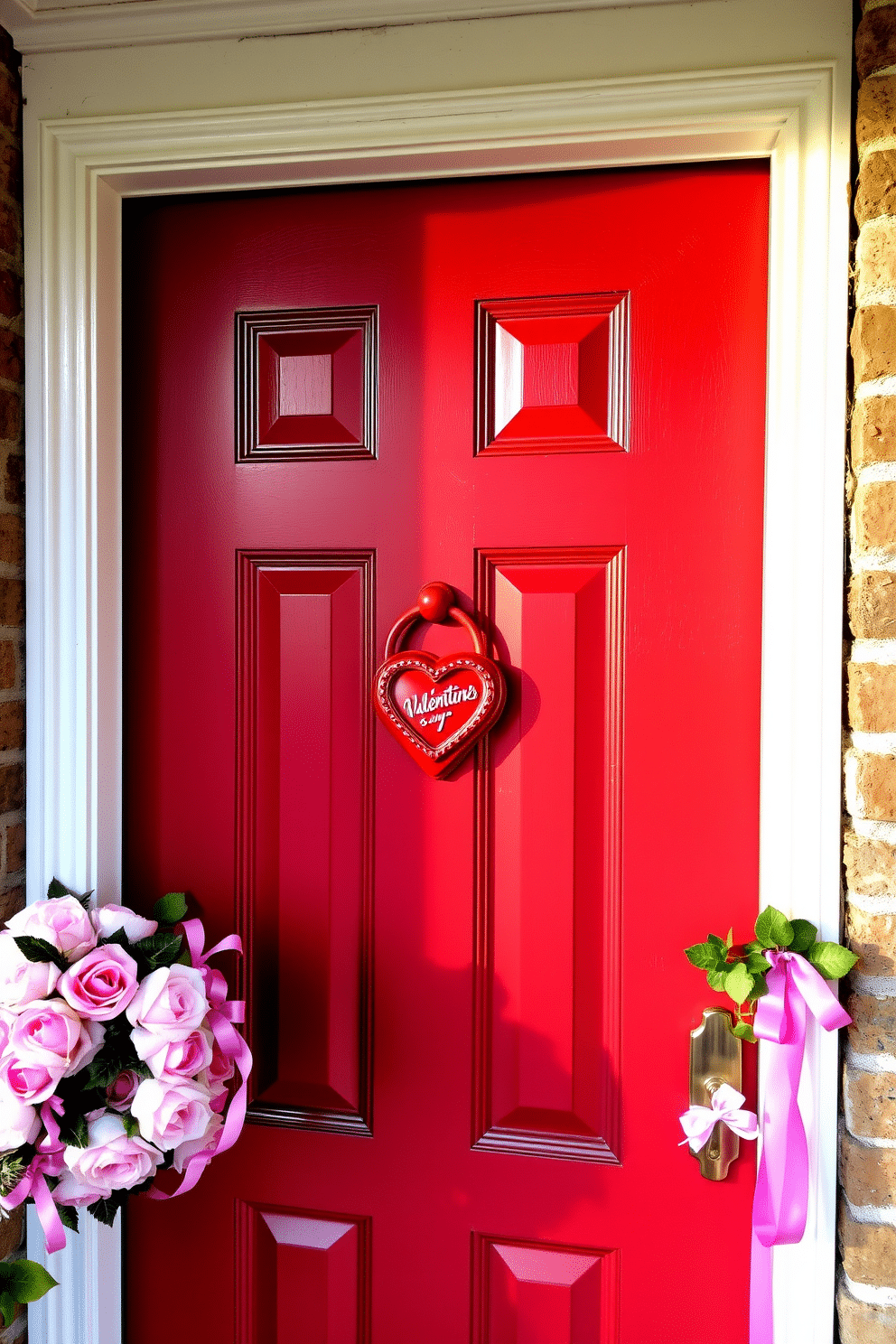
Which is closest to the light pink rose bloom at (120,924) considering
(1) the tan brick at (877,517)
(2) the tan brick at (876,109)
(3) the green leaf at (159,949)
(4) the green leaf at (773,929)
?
(3) the green leaf at (159,949)

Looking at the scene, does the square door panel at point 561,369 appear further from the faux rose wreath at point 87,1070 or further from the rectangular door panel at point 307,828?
the faux rose wreath at point 87,1070

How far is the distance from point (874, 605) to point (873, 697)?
102 mm

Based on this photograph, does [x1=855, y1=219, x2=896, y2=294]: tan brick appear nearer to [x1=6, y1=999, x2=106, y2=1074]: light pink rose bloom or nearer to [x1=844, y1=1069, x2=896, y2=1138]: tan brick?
[x1=844, y1=1069, x2=896, y2=1138]: tan brick

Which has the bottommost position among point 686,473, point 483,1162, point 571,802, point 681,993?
point 483,1162

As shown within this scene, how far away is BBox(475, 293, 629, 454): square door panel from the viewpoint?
1.08m

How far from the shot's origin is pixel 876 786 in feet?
3.10

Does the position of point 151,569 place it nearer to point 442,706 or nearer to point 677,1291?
point 442,706

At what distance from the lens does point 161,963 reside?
3.29 ft

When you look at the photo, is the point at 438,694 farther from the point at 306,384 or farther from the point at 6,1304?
the point at 6,1304

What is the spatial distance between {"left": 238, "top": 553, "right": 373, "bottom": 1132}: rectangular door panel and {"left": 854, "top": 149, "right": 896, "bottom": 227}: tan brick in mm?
702

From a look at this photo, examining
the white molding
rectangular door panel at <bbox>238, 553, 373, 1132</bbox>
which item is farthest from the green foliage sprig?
the white molding

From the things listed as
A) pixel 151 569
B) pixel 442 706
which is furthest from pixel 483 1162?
pixel 151 569

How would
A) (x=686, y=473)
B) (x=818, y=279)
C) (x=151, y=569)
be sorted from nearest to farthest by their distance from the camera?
1. (x=818, y=279)
2. (x=686, y=473)
3. (x=151, y=569)

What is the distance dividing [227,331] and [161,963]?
32.5 inches
